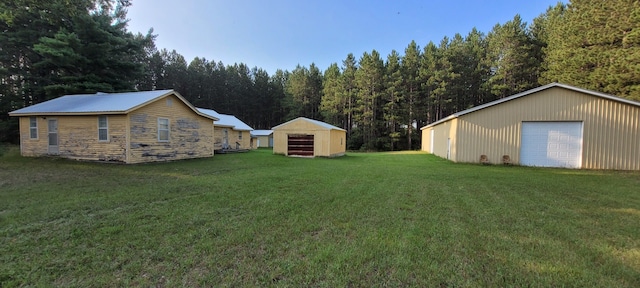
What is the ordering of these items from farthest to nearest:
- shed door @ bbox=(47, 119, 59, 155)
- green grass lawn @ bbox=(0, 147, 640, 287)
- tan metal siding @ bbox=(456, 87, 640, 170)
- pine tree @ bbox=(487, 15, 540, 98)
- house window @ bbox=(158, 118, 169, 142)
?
pine tree @ bbox=(487, 15, 540, 98), house window @ bbox=(158, 118, 169, 142), shed door @ bbox=(47, 119, 59, 155), tan metal siding @ bbox=(456, 87, 640, 170), green grass lawn @ bbox=(0, 147, 640, 287)

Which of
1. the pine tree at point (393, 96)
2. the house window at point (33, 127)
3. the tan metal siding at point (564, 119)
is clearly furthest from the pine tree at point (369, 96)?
the house window at point (33, 127)

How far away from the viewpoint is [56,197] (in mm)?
5711

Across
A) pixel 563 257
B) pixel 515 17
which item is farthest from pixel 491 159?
pixel 515 17

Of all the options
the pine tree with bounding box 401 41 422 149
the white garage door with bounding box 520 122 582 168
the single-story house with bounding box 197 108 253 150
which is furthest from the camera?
the pine tree with bounding box 401 41 422 149

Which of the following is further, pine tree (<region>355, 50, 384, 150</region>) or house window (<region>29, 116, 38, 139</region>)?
pine tree (<region>355, 50, 384, 150</region>)

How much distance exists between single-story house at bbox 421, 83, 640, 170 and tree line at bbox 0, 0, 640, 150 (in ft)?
15.6

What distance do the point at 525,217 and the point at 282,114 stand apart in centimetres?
4679

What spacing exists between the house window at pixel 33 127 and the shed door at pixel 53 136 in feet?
3.31

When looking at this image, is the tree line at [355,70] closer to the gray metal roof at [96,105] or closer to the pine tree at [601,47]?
the pine tree at [601,47]

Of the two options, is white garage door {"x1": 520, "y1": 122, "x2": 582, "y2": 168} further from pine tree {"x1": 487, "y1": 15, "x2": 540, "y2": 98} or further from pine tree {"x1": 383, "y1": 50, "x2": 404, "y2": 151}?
pine tree {"x1": 383, "y1": 50, "x2": 404, "y2": 151}

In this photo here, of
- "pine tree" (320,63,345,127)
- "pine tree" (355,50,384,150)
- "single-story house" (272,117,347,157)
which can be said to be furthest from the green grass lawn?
"pine tree" (320,63,345,127)

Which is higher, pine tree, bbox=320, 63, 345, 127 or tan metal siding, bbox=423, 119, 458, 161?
pine tree, bbox=320, 63, 345, 127

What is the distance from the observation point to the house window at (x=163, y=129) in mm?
13234

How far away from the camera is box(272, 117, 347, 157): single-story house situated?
18.3m
